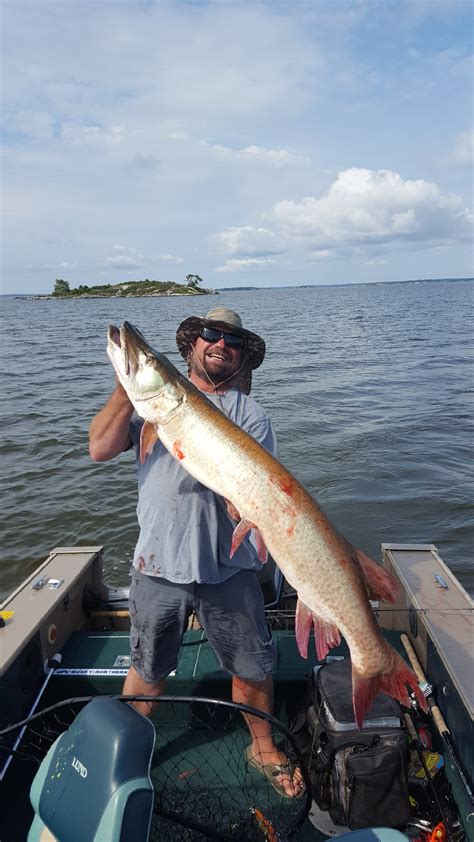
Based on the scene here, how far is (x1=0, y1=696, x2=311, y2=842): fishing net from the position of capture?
3.13 metres

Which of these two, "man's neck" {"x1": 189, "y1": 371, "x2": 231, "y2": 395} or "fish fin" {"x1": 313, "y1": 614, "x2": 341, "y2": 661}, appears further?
"man's neck" {"x1": 189, "y1": 371, "x2": 231, "y2": 395}

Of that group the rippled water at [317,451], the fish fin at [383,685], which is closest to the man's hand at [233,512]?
the fish fin at [383,685]

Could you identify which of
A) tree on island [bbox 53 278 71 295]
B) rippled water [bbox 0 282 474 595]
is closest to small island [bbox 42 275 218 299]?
tree on island [bbox 53 278 71 295]

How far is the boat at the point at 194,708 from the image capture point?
2.84 meters

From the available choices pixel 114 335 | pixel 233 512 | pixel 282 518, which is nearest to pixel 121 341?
pixel 114 335

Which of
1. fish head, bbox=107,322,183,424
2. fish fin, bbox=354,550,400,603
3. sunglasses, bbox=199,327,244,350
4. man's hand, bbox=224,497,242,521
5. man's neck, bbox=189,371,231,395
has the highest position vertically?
sunglasses, bbox=199,327,244,350

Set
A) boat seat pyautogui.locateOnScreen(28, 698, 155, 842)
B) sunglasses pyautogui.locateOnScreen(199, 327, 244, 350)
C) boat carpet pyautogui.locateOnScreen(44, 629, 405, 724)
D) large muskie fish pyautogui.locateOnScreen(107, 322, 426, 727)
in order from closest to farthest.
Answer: boat seat pyautogui.locateOnScreen(28, 698, 155, 842), large muskie fish pyautogui.locateOnScreen(107, 322, 426, 727), sunglasses pyautogui.locateOnScreen(199, 327, 244, 350), boat carpet pyautogui.locateOnScreen(44, 629, 405, 724)

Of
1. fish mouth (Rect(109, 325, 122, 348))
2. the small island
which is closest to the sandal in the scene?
fish mouth (Rect(109, 325, 122, 348))

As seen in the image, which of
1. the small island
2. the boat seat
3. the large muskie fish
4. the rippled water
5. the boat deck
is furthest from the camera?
the small island

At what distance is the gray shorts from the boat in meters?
0.34

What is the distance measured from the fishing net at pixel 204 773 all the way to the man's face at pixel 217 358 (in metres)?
1.94

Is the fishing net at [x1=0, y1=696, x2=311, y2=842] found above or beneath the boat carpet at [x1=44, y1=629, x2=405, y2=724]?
beneath

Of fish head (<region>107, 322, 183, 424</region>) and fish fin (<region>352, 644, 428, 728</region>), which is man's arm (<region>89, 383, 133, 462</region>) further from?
fish fin (<region>352, 644, 428, 728</region>)

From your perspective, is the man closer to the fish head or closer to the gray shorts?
the gray shorts
